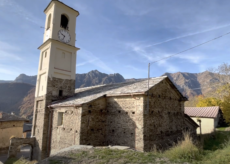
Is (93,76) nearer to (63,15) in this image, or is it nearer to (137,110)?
(63,15)

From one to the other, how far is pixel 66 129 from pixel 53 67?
6.75 m

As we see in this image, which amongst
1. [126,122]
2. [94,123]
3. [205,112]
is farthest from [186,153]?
[205,112]

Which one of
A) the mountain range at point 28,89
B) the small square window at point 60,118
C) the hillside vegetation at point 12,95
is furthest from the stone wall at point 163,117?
the hillside vegetation at point 12,95

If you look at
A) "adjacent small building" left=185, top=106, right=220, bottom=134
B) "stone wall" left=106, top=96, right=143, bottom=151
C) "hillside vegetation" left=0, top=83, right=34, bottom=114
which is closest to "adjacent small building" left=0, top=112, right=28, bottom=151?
"stone wall" left=106, top=96, right=143, bottom=151

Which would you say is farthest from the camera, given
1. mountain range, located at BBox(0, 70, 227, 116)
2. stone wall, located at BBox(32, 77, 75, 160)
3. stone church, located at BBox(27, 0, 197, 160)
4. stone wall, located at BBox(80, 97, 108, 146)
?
mountain range, located at BBox(0, 70, 227, 116)

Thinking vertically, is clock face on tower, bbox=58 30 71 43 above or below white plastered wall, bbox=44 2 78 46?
below

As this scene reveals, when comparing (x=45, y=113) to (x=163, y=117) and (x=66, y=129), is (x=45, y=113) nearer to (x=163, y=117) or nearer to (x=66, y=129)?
(x=66, y=129)

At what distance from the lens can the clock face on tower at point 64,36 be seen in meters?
16.3

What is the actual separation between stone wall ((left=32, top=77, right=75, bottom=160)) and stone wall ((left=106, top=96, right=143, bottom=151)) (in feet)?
20.3

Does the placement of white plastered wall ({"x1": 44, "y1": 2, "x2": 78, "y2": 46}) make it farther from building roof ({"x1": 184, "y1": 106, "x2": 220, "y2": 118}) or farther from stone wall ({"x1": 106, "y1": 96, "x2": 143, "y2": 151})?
building roof ({"x1": 184, "y1": 106, "x2": 220, "y2": 118})

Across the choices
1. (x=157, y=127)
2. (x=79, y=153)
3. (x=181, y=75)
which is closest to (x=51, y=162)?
(x=79, y=153)

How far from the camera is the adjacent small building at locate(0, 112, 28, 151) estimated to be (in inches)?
738

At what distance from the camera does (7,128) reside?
1936 cm

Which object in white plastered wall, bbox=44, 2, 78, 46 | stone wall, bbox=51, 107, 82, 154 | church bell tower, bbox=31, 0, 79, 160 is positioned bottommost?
stone wall, bbox=51, 107, 82, 154
